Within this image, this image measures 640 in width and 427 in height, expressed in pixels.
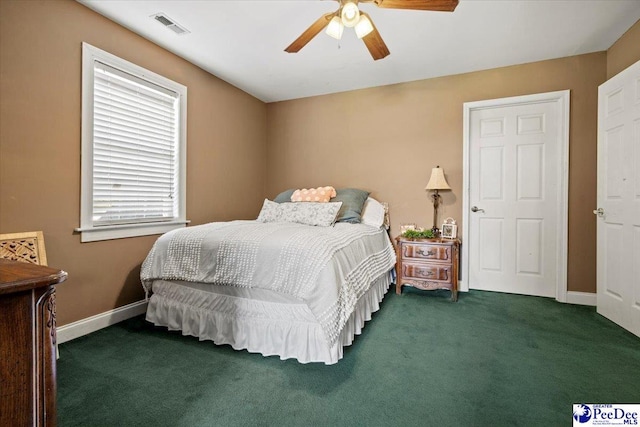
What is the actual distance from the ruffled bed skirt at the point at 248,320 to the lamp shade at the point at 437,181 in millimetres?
1653

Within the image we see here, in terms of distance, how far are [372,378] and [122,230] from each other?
2.28m

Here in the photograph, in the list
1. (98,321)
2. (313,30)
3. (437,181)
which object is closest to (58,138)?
(98,321)

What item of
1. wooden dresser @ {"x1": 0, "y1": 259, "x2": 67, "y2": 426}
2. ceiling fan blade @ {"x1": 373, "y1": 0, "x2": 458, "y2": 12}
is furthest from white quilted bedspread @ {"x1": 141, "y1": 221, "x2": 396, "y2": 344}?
ceiling fan blade @ {"x1": 373, "y1": 0, "x2": 458, "y2": 12}

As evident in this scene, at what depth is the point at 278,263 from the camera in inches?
74.2

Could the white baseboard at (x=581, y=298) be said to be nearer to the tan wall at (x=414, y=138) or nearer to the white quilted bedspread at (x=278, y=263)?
the tan wall at (x=414, y=138)

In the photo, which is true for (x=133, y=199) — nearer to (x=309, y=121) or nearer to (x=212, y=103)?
(x=212, y=103)

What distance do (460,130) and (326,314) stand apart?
2.79 metres

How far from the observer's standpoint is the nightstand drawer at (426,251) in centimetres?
307

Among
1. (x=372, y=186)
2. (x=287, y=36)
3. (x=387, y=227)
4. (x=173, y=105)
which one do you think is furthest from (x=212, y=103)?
(x=387, y=227)

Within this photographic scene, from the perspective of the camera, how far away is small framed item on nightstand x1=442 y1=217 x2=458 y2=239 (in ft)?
11.0

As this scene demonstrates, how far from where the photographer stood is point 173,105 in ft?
9.74

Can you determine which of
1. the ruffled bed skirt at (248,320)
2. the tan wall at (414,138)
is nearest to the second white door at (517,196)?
the tan wall at (414,138)

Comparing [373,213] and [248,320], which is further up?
[373,213]

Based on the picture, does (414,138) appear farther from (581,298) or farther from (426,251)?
(581,298)
